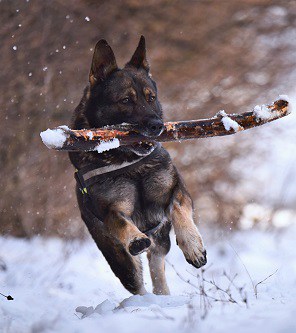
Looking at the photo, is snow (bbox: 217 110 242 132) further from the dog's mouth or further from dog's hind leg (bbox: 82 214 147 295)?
dog's hind leg (bbox: 82 214 147 295)

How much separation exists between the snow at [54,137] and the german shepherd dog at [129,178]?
74 cm

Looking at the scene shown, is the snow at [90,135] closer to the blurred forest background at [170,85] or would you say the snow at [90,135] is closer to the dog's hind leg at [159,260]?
the dog's hind leg at [159,260]

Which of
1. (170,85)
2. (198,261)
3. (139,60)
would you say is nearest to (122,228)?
(198,261)

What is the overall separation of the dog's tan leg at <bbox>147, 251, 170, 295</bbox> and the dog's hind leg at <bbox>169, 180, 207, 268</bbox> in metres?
0.74

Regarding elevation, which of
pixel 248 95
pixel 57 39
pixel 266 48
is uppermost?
pixel 57 39

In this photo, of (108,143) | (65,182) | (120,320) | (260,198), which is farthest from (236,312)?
(260,198)

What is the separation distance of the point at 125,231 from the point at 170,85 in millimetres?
5626

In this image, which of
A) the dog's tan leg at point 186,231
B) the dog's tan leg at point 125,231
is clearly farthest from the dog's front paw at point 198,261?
the dog's tan leg at point 125,231

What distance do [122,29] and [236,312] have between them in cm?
710

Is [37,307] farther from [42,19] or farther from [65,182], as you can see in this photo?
[42,19]

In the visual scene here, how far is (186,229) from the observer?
3.88 meters

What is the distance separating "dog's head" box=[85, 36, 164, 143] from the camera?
405 cm

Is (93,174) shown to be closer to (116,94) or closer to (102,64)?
(116,94)

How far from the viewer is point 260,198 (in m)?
9.21
